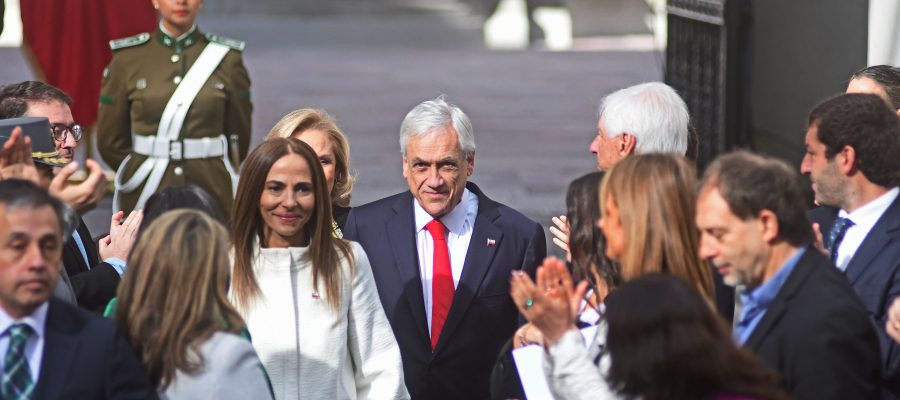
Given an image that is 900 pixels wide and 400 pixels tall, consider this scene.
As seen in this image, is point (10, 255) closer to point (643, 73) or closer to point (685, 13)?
point (685, 13)

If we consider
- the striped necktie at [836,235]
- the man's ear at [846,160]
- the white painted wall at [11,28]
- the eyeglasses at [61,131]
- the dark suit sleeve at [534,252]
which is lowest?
the white painted wall at [11,28]

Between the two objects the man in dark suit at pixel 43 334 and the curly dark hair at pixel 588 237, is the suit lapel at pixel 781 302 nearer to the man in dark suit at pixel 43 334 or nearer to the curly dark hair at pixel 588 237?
the curly dark hair at pixel 588 237

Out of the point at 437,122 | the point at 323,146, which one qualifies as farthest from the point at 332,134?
the point at 437,122

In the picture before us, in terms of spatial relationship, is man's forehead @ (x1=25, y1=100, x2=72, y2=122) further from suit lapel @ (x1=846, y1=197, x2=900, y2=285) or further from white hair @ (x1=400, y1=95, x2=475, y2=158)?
suit lapel @ (x1=846, y1=197, x2=900, y2=285)

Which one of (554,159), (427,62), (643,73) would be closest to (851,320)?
(554,159)

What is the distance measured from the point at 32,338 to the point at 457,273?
1917mm

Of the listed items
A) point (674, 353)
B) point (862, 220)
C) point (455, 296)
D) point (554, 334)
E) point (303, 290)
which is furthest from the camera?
point (455, 296)

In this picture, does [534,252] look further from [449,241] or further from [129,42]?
[129,42]

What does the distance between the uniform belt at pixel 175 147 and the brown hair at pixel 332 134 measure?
7.34ft

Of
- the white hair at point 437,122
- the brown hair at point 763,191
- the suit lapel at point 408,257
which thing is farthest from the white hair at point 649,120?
the brown hair at point 763,191

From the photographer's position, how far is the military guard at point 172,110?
Result: 307 inches

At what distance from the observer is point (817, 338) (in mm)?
3500

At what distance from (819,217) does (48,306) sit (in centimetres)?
259

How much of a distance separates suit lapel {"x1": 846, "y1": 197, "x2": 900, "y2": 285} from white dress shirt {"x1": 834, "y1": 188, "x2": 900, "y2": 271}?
21 mm
